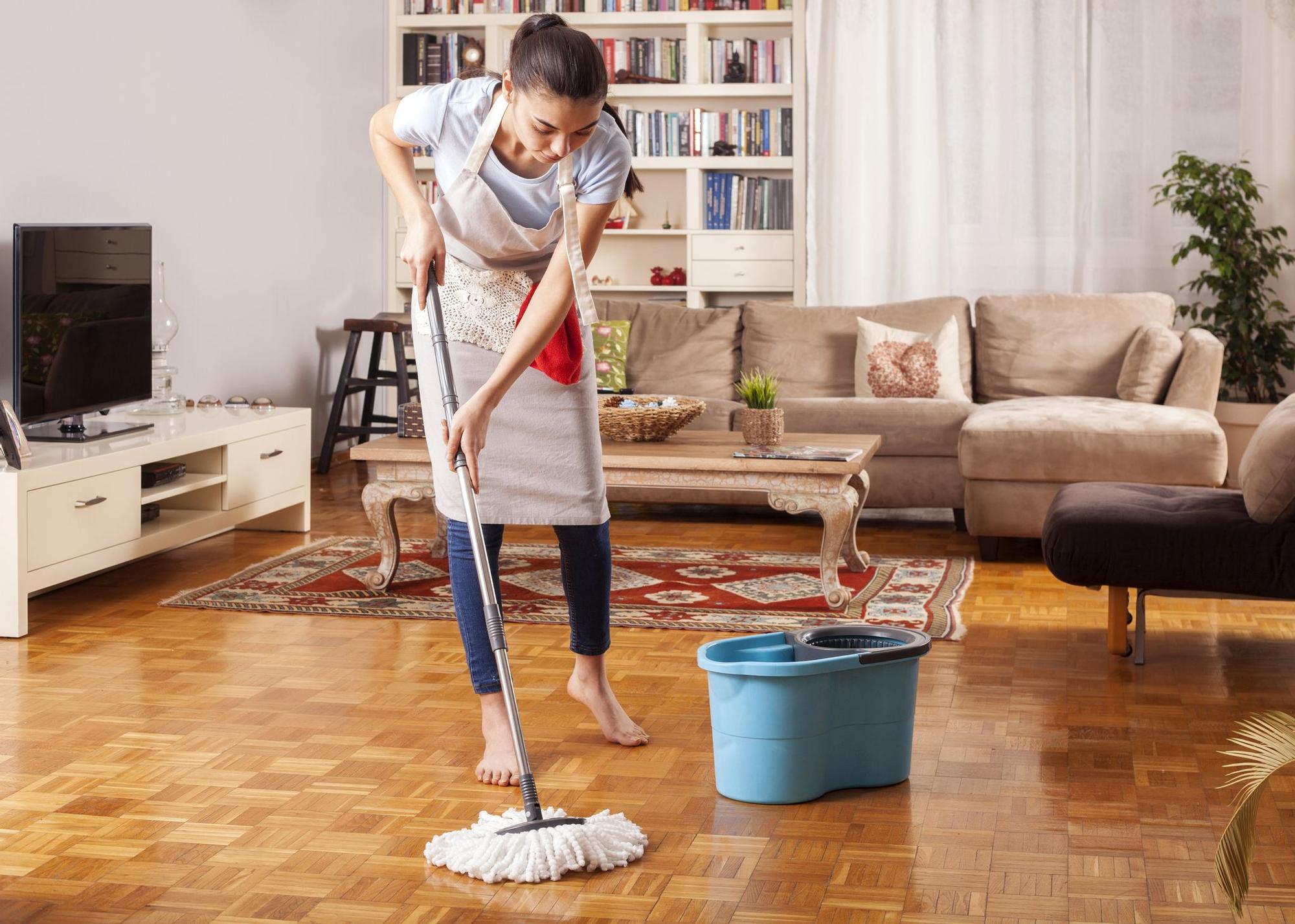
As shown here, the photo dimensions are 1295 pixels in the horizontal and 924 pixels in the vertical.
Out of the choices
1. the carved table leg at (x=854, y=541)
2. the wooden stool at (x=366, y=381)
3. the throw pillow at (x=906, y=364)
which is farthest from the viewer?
the wooden stool at (x=366, y=381)

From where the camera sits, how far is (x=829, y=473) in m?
3.77

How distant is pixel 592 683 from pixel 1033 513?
2300mm

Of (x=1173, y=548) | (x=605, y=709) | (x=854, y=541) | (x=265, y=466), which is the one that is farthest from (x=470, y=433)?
(x=265, y=466)

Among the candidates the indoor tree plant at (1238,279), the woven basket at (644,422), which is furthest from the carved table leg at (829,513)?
the indoor tree plant at (1238,279)

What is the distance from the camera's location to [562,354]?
7.89 feet

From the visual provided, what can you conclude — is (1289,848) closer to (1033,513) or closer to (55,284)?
(1033,513)

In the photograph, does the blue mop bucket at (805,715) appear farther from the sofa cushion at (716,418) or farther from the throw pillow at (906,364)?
the throw pillow at (906,364)

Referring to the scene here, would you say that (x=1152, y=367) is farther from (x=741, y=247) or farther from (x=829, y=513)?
(x=741, y=247)

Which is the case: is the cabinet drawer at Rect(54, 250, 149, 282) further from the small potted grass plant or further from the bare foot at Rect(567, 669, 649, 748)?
the bare foot at Rect(567, 669, 649, 748)

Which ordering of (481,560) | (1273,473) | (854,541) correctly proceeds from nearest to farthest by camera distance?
(481,560), (1273,473), (854,541)

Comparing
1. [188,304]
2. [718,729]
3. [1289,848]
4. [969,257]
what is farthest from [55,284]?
[969,257]

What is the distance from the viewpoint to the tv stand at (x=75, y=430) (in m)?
3.95

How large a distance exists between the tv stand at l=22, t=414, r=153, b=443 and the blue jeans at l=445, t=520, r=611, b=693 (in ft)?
6.32

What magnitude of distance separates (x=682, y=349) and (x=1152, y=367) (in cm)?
179
